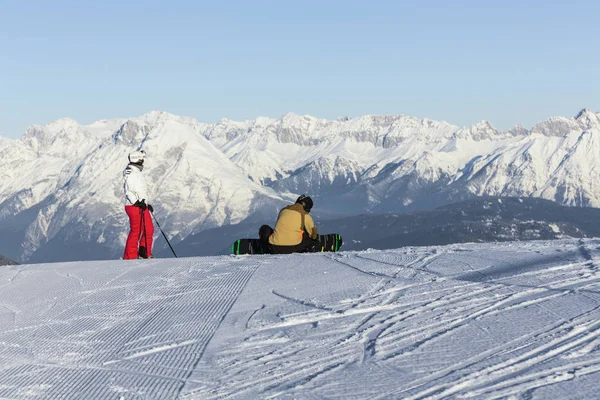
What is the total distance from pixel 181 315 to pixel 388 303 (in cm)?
238

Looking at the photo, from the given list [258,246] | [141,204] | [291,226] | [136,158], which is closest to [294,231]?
[291,226]

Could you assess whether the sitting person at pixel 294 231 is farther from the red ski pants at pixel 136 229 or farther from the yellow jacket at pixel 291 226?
the red ski pants at pixel 136 229

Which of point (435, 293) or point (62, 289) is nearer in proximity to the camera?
point (435, 293)

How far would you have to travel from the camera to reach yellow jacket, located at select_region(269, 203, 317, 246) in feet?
47.1

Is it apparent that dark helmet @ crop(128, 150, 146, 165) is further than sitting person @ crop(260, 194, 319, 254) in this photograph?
Yes

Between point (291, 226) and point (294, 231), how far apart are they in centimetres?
12

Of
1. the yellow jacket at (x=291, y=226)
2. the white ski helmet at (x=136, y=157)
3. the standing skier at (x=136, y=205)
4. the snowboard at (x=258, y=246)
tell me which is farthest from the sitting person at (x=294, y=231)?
the white ski helmet at (x=136, y=157)

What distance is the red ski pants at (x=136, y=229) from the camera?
16688 millimetres

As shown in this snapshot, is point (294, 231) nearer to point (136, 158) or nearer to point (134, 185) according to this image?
point (134, 185)

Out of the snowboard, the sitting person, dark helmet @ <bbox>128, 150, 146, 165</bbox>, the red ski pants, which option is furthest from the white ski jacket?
the sitting person

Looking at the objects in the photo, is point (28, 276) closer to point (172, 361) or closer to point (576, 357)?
point (172, 361)

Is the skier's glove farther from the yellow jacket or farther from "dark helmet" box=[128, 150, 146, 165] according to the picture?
the yellow jacket

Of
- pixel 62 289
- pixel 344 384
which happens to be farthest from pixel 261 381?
pixel 62 289

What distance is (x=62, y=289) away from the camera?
11.0 metres
